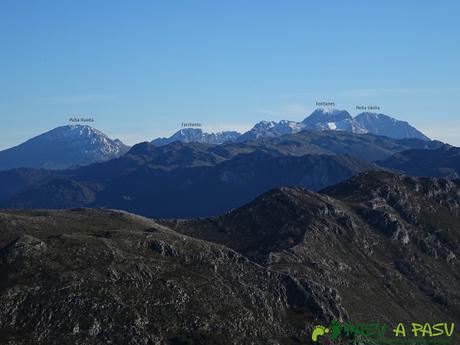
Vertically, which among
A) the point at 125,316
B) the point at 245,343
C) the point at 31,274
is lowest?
the point at 245,343

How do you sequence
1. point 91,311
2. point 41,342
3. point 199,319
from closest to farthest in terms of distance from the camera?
point 41,342, point 91,311, point 199,319

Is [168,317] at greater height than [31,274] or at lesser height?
lesser

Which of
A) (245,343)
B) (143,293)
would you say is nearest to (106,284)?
(143,293)

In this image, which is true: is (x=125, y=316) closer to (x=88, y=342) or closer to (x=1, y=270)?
(x=88, y=342)

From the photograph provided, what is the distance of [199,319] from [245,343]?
14.1m

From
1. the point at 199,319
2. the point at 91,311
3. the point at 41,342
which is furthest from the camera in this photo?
the point at 199,319

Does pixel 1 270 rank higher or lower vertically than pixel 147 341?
higher

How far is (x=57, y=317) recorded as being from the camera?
181250 mm

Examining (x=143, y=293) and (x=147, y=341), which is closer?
(x=147, y=341)

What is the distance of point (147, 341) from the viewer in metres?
183

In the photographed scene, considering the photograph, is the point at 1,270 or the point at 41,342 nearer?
the point at 41,342

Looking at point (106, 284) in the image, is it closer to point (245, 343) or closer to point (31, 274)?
point (31, 274)

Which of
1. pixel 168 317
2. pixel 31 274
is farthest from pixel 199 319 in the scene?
pixel 31 274

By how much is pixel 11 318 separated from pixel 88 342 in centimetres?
2000
